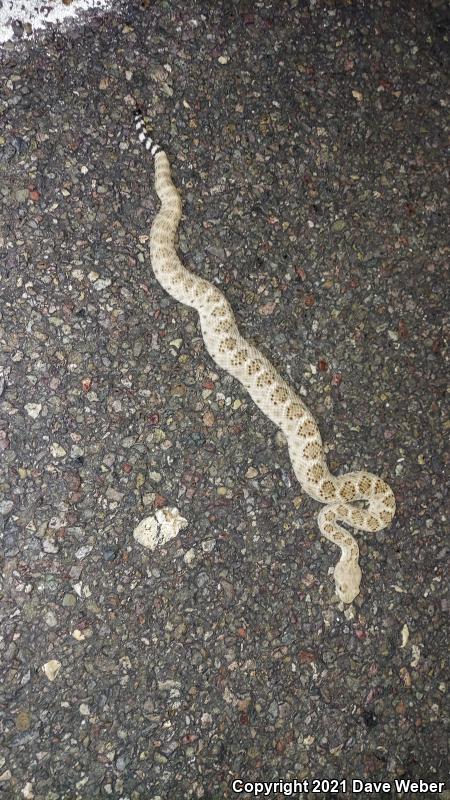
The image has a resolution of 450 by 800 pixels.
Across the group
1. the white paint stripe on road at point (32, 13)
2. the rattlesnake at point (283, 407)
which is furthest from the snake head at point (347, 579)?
the white paint stripe on road at point (32, 13)

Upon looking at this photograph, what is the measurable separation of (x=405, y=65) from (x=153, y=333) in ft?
9.26

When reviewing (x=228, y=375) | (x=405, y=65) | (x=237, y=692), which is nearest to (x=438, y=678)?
(x=237, y=692)

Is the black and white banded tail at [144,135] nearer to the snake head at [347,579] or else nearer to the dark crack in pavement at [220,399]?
the dark crack in pavement at [220,399]

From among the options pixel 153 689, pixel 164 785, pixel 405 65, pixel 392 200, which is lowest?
pixel 164 785

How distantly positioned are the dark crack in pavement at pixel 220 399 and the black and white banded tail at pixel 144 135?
0.07 metres

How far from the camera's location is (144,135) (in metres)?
4.86

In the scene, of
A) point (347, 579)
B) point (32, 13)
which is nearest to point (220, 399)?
point (347, 579)

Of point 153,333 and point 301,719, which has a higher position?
point 153,333

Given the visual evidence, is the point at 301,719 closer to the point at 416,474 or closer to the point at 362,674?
the point at 362,674

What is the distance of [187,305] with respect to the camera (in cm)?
469

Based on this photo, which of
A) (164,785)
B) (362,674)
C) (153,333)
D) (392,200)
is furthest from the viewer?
(392,200)

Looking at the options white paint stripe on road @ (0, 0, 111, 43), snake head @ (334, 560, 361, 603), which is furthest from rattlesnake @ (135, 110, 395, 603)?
white paint stripe on road @ (0, 0, 111, 43)

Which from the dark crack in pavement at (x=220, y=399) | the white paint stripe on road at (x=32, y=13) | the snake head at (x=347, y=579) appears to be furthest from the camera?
the white paint stripe on road at (x=32, y=13)

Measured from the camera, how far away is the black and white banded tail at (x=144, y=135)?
484 centimetres
